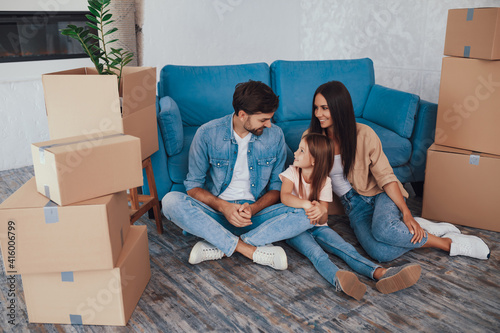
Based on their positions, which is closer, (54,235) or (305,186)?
(54,235)

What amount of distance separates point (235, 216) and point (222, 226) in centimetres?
9

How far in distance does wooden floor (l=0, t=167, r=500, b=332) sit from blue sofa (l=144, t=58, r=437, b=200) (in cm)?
60

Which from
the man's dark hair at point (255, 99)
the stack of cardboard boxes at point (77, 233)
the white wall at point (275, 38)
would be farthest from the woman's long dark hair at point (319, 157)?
the white wall at point (275, 38)

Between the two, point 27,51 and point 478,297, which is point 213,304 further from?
point 27,51

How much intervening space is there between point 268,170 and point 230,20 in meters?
2.68

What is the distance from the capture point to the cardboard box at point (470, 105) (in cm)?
224

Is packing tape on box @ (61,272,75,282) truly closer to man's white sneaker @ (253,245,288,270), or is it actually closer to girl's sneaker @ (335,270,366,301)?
man's white sneaker @ (253,245,288,270)

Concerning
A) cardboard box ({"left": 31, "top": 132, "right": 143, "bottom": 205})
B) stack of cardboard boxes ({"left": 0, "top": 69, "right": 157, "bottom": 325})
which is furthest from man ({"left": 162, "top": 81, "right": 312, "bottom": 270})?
cardboard box ({"left": 31, "top": 132, "right": 143, "bottom": 205})

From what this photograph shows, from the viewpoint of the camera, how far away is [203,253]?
207cm

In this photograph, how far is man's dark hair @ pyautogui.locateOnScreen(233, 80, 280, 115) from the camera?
197 cm

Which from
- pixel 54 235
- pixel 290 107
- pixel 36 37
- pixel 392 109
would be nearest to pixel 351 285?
pixel 54 235

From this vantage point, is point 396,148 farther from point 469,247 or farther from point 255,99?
point 255,99

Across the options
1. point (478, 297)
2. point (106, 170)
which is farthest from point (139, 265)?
point (478, 297)

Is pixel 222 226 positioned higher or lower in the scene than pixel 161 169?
lower
